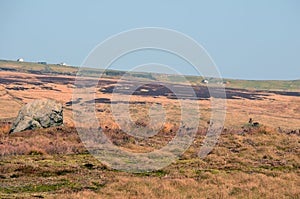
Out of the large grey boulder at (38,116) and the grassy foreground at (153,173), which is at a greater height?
the large grey boulder at (38,116)

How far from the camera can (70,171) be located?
2048 centimetres

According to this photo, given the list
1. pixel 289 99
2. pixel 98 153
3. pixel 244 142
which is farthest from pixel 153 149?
pixel 289 99

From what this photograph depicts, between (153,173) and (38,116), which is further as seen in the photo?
(38,116)

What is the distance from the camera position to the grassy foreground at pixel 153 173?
16.5 metres

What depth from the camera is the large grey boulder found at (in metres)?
35.5

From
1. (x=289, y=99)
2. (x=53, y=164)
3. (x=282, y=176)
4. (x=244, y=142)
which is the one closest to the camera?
(x=282, y=176)

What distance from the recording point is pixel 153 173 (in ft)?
69.5

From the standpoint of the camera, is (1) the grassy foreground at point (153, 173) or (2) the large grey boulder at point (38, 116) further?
(2) the large grey boulder at point (38, 116)

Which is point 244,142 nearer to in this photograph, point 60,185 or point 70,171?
point 70,171

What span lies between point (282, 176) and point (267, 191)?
3286 millimetres

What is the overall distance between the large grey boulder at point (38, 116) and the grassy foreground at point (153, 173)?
4636mm

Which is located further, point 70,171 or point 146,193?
point 70,171

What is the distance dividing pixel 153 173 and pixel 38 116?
18.8 meters

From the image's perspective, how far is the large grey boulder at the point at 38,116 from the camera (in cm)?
3547
